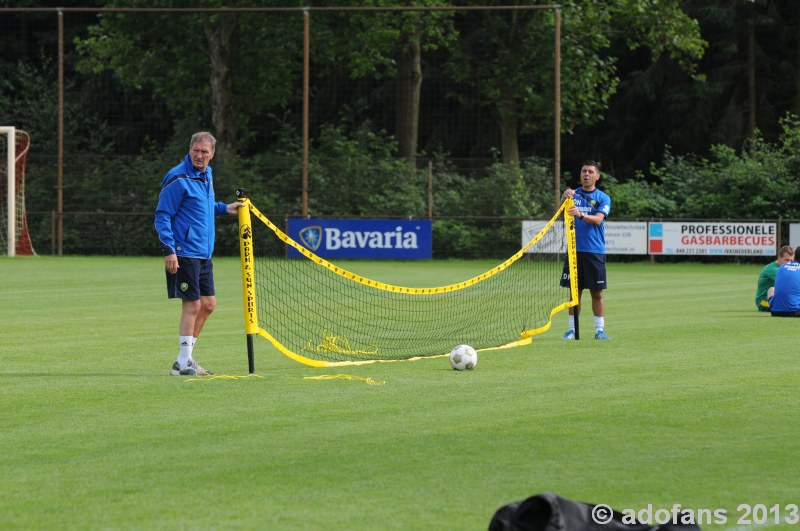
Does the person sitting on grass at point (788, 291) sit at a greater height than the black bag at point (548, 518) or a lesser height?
greater

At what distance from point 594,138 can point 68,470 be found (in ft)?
163

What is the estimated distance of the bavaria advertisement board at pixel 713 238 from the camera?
37.1 meters

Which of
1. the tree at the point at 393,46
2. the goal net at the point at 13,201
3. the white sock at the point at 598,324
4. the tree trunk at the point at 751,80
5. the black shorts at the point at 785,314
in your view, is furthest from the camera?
the tree trunk at the point at 751,80

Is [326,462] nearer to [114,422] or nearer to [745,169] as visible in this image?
[114,422]

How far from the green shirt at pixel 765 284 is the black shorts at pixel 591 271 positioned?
15.4 ft

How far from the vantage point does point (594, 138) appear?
55.9 meters

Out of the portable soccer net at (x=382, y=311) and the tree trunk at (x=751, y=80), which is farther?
the tree trunk at (x=751, y=80)

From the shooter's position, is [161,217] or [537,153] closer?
[161,217]

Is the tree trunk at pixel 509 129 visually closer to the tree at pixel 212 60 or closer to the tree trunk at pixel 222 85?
the tree at pixel 212 60

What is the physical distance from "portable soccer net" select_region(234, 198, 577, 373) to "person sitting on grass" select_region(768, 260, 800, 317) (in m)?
3.12

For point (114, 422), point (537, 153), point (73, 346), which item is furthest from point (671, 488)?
point (537, 153)

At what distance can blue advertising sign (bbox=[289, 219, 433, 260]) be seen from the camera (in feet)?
121

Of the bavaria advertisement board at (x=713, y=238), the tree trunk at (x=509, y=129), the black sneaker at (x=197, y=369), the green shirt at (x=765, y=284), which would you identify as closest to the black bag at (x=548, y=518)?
the black sneaker at (x=197, y=369)

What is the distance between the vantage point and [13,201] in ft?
122
